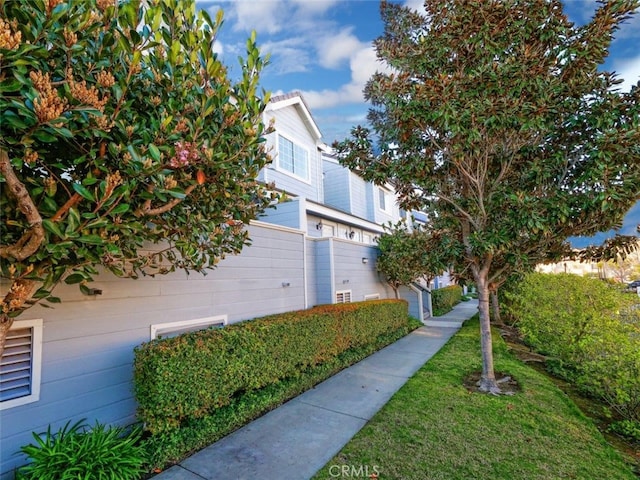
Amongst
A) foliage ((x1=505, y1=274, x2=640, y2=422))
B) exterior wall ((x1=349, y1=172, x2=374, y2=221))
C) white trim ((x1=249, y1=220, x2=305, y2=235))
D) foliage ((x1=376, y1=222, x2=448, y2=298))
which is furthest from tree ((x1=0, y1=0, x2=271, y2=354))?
exterior wall ((x1=349, y1=172, x2=374, y2=221))

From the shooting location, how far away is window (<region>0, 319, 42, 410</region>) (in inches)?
131

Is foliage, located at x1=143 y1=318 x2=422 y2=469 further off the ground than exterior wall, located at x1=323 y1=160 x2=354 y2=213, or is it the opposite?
exterior wall, located at x1=323 y1=160 x2=354 y2=213

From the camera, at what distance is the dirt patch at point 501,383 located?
5.88 metres

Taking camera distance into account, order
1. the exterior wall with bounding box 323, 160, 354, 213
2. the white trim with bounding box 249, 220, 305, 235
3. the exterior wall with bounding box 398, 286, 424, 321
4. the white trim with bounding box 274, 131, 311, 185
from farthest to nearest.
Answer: the exterior wall with bounding box 323, 160, 354, 213 < the exterior wall with bounding box 398, 286, 424, 321 < the white trim with bounding box 274, 131, 311, 185 < the white trim with bounding box 249, 220, 305, 235

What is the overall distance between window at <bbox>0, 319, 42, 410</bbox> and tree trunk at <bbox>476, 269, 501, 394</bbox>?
275 inches

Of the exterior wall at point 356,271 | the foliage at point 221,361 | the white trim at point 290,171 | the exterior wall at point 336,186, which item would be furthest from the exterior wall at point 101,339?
the exterior wall at point 336,186

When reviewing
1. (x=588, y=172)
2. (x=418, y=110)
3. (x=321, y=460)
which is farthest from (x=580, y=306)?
(x=321, y=460)

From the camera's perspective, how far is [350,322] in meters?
8.09

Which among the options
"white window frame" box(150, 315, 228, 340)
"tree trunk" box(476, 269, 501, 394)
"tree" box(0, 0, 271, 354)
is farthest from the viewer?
"tree trunk" box(476, 269, 501, 394)

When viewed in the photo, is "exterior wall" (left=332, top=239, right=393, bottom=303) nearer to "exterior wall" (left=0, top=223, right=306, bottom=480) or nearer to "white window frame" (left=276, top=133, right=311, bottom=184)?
"white window frame" (left=276, top=133, right=311, bottom=184)

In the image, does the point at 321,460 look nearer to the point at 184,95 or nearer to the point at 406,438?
the point at 406,438

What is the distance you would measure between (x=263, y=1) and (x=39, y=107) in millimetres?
5634

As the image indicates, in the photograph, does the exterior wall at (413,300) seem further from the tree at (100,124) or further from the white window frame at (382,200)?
the tree at (100,124)

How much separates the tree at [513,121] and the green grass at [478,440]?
970 millimetres
